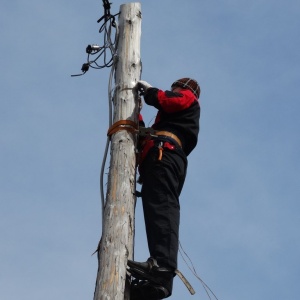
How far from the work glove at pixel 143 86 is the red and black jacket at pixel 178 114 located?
0.12ft

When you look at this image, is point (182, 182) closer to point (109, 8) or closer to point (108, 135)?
point (108, 135)

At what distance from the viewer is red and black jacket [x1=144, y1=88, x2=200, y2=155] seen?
6.73m

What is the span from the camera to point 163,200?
634cm

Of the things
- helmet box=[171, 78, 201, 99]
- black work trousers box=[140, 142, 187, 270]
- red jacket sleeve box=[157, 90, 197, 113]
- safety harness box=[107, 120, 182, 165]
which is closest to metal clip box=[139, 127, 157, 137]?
safety harness box=[107, 120, 182, 165]

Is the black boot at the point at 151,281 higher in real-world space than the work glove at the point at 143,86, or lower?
lower

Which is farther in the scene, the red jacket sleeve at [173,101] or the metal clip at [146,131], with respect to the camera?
the red jacket sleeve at [173,101]

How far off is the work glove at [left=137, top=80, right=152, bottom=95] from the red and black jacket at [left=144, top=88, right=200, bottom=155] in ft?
0.12

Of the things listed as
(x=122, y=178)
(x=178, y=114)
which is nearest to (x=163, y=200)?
(x=122, y=178)

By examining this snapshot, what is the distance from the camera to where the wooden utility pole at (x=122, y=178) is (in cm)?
561

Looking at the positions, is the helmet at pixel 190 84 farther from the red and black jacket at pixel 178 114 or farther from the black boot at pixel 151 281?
the black boot at pixel 151 281

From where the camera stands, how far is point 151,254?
6117 mm

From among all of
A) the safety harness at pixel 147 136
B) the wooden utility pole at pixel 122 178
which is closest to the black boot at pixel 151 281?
the wooden utility pole at pixel 122 178

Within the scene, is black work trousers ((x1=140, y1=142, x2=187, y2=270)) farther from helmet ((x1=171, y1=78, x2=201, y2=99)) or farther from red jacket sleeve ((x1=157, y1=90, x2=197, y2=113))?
helmet ((x1=171, y1=78, x2=201, y2=99))

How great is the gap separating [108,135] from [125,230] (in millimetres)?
994
